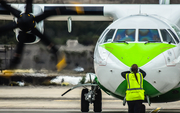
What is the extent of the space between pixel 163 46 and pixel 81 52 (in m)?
12.2

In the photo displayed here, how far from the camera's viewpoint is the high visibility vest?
7.59 m

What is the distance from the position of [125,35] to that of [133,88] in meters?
1.71

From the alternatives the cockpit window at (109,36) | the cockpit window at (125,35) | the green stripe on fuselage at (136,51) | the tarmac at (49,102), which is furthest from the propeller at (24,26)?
the green stripe on fuselage at (136,51)

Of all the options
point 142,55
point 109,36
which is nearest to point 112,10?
point 109,36

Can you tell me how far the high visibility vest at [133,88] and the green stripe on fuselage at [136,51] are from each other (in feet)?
0.92

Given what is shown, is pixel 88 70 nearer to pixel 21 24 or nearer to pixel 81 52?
pixel 81 52

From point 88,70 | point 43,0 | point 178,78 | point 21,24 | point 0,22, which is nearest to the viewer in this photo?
point 178,78

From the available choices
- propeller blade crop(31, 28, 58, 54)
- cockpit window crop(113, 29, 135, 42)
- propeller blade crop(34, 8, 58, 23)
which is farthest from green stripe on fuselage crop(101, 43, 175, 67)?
propeller blade crop(34, 8, 58, 23)

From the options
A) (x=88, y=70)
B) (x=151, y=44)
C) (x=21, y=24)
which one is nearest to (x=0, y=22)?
(x=88, y=70)

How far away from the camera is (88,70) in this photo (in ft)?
70.6

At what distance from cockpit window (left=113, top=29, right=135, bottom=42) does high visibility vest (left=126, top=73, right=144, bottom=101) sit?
1.42m

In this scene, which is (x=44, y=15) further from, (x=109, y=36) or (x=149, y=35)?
(x=149, y=35)

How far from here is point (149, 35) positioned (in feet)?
29.0

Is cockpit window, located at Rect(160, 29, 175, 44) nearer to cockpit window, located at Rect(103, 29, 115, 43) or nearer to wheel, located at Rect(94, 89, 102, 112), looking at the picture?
cockpit window, located at Rect(103, 29, 115, 43)
